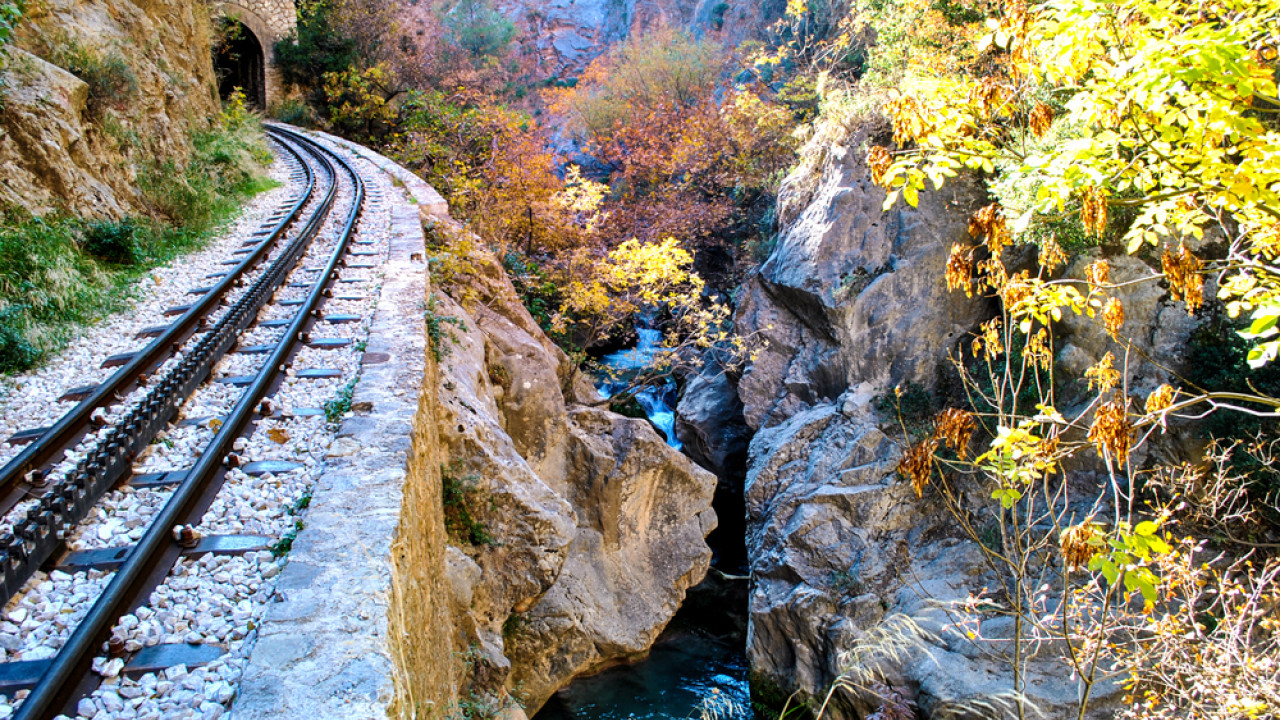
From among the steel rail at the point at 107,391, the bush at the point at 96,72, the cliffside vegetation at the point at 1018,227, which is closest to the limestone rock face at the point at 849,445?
the cliffside vegetation at the point at 1018,227

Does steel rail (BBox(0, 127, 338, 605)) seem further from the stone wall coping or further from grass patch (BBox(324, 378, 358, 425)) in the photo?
the stone wall coping

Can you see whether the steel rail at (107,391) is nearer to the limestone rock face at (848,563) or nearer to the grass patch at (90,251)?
the grass patch at (90,251)

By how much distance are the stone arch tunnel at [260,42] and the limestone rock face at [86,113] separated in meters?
14.3

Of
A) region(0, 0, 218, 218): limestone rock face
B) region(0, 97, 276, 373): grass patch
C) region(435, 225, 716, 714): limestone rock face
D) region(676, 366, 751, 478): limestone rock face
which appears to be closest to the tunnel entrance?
region(0, 0, 218, 218): limestone rock face

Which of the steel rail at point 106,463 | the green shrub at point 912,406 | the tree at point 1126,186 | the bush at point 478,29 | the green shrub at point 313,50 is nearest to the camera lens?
the tree at point 1126,186

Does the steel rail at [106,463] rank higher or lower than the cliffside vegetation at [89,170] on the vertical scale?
lower

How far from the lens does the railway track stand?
9.55 ft

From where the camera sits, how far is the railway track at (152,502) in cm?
291

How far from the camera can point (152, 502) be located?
402cm

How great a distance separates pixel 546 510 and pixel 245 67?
1169 inches

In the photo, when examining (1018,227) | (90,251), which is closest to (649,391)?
(90,251)

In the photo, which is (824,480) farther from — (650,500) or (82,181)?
(82,181)

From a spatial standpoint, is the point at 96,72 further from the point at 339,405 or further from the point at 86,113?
the point at 339,405


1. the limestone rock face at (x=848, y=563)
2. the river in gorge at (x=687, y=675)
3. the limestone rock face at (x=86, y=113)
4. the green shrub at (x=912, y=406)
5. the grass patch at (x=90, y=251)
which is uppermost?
the limestone rock face at (x=86, y=113)
